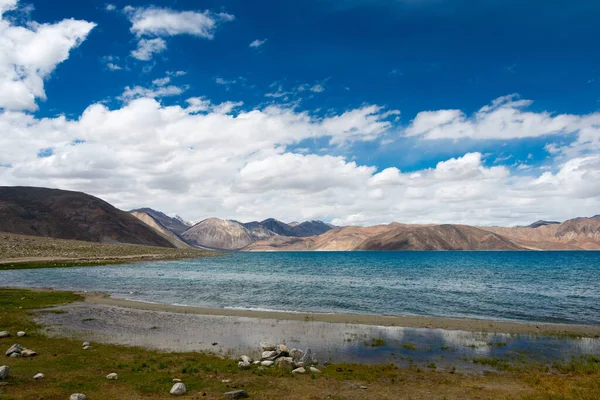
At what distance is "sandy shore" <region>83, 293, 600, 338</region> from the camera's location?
32.5 m

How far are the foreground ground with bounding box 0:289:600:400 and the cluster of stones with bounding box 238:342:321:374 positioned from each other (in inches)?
25.2

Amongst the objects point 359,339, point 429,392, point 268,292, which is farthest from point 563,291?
point 429,392

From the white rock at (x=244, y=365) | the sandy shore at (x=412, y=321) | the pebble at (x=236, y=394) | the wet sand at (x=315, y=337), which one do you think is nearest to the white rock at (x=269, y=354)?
the white rock at (x=244, y=365)

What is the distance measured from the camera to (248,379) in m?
18.2

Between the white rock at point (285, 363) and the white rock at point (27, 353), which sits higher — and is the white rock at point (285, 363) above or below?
below

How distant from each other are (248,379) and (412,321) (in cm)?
2240

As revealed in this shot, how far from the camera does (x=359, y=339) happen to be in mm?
28172

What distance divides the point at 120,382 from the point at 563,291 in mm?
72316

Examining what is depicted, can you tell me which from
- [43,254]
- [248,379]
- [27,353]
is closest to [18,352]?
[27,353]

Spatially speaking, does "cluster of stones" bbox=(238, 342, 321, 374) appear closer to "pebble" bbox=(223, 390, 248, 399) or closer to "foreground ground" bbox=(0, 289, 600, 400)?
"foreground ground" bbox=(0, 289, 600, 400)

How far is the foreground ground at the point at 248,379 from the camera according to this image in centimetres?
1606

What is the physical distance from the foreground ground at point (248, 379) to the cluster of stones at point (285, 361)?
64cm

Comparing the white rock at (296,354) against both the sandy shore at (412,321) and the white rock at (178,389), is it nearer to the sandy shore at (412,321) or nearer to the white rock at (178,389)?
the white rock at (178,389)

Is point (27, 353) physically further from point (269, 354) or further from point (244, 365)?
point (269, 354)
